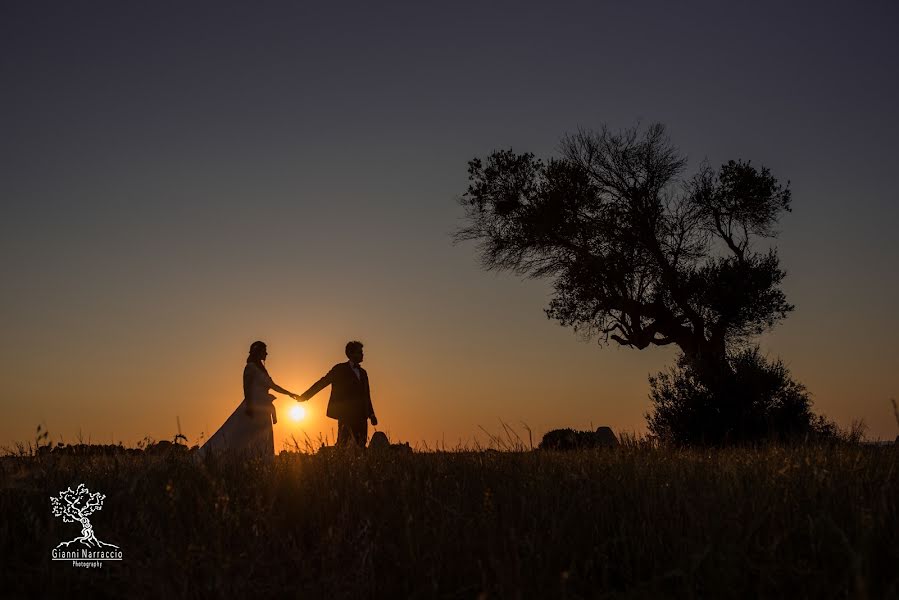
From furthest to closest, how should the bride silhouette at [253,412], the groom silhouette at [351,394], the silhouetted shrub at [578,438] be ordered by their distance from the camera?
the silhouetted shrub at [578,438], the groom silhouette at [351,394], the bride silhouette at [253,412]

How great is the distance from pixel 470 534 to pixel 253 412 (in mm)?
10812

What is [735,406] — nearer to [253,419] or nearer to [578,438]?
[578,438]

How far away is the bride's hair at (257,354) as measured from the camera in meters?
15.0

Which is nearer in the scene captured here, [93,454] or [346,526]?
[346,526]

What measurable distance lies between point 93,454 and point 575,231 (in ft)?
61.1

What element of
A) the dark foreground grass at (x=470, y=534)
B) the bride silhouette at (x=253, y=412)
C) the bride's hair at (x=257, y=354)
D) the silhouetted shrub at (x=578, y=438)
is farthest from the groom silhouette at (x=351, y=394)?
the dark foreground grass at (x=470, y=534)

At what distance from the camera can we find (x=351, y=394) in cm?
1600

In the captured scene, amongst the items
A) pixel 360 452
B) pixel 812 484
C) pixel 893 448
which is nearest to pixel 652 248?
pixel 893 448

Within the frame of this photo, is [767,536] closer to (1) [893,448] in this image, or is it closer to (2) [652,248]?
(1) [893,448]

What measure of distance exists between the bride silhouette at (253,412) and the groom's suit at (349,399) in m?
1.44

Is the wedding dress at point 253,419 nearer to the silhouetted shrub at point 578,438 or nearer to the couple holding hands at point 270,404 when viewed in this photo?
the couple holding hands at point 270,404

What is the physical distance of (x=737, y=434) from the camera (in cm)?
1925
